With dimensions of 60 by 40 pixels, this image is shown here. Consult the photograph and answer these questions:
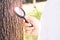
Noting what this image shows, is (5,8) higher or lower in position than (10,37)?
higher

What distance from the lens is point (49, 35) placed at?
1.95 feet

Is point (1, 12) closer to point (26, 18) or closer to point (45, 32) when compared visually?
point (26, 18)

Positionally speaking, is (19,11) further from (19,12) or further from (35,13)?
(35,13)

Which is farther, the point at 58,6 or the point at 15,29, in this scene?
the point at 15,29

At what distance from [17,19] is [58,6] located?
476mm

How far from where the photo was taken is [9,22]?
3.25ft

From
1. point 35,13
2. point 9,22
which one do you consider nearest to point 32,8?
point 35,13

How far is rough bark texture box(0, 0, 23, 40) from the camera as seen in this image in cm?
98

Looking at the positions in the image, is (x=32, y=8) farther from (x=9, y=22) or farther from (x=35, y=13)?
(x=9, y=22)

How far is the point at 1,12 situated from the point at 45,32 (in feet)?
1.39

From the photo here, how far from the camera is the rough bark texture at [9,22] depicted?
3.21ft

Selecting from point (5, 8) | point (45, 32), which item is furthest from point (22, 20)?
point (45, 32)

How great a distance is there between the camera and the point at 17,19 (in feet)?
3.34

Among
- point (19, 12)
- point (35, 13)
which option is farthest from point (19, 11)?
point (35, 13)
